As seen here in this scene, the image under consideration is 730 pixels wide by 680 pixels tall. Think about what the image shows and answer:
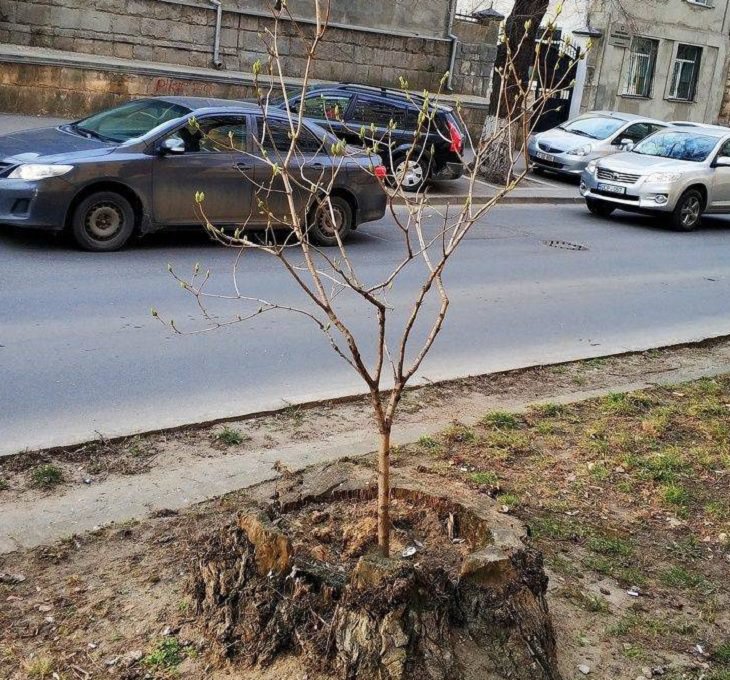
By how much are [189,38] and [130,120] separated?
1356 cm

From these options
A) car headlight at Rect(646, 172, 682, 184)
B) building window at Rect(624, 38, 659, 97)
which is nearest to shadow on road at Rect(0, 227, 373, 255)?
car headlight at Rect(646, 172, 682, 184)

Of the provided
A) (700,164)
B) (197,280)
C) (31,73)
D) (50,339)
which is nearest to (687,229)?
(700,164)

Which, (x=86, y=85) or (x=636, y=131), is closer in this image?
(x=86, y=85)

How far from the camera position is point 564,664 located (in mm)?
3996

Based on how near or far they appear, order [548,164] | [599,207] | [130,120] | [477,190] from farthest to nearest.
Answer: [548,164]
[599,207]
[477,190]
[130,120]

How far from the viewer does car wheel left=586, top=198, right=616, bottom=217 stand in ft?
63.1

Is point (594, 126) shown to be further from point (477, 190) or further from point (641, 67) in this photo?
point (641, 67)

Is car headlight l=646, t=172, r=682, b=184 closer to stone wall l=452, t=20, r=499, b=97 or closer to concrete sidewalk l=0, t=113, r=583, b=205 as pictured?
concrete sidewalk l=0, t=113, r=583, b=205

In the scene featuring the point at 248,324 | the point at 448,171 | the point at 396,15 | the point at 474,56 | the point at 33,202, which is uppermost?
the point at 396,15

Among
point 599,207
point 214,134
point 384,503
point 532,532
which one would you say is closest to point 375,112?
point 599,207

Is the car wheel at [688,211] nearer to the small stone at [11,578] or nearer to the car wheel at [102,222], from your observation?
the car wheel at [102,222]

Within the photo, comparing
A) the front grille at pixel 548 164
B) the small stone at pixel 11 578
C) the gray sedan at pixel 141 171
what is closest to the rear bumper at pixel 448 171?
the front grille at pixel 548 164

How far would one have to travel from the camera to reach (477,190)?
19.2 m

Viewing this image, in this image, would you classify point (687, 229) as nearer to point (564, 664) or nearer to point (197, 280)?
point (197, 280)
